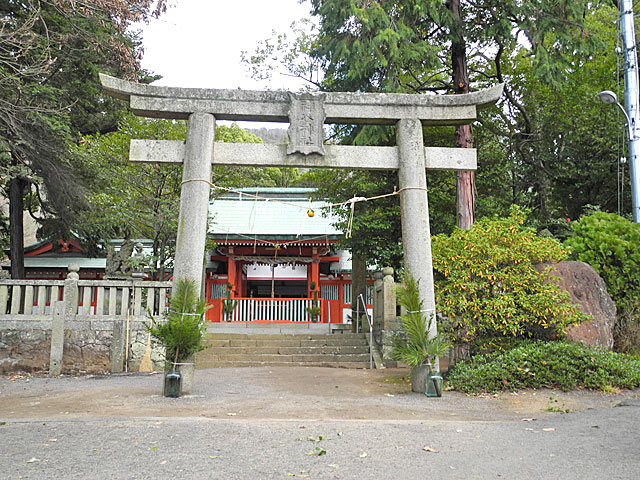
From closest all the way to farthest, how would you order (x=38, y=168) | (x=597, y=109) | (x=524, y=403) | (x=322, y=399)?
(x=524, y=403)
(x=322, y=399)
(x=38, y=168)
(x=597, y=109)

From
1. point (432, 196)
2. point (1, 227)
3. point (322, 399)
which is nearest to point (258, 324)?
point (432, 196)

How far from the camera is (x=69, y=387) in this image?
7.77 meters

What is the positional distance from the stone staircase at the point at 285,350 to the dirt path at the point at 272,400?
2978 millimetres

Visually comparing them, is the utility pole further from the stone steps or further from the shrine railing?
the shrine railing

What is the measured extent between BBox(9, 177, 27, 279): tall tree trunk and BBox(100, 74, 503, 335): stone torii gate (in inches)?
330

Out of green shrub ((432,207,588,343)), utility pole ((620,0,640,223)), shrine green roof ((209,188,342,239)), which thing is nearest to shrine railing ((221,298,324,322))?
shrine green roof ((209,188,342,239))

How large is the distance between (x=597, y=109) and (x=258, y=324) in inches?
471

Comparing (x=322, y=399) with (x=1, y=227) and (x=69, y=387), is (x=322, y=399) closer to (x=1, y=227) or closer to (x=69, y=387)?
(x=69, y=387)

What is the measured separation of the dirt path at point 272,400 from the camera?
224 inches

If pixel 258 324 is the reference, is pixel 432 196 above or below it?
above

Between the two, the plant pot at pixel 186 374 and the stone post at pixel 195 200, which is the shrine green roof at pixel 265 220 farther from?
the plant pot at pixel 186 374

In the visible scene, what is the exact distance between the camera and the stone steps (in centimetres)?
1189


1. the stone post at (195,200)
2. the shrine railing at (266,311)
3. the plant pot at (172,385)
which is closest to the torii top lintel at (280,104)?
the stone post at (195,200)

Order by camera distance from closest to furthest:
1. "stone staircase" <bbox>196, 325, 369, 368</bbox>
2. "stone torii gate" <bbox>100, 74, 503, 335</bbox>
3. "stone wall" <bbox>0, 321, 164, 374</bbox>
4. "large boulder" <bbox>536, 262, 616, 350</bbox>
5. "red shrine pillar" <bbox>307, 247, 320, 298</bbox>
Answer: "stone torii gate" <bbox>100, 74, 503, 335</bbox>, "large boulder" <bbox>536, 262, 616, 350</bbox>, "stone wall" <bbox>0, 321, 164, 374</bbox>, "stone staircase" <bbox>196, 325, 369, 368</bbox>, "red shrine pillar" <bbox>307, 247, 320, 298</bbox>
